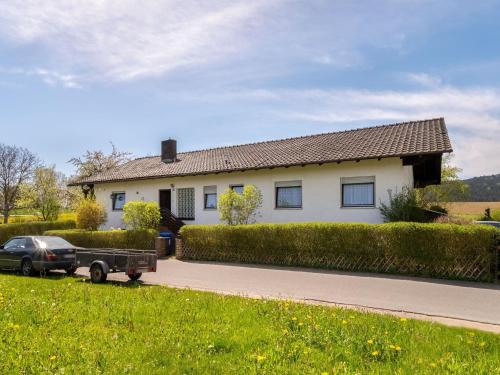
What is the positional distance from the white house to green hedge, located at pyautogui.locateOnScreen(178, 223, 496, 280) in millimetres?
3722

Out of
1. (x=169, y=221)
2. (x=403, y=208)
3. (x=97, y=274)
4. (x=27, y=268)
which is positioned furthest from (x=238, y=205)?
(x=27, y=268)

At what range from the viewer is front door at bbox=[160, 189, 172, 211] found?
24594 millimetres

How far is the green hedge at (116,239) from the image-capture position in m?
19.5

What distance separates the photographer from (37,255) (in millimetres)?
13273

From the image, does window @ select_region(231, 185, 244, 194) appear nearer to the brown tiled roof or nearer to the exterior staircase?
the brown tiled roof

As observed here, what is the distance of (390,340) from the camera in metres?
5.72

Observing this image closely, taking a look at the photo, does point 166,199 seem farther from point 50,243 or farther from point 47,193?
point 47,193

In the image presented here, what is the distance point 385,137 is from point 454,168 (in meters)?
25.1

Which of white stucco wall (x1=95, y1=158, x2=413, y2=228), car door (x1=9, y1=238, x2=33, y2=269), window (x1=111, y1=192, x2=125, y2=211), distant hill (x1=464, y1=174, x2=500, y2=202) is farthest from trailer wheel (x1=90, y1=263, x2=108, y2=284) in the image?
distant hill (x1=464, y1=174, x2=500, y2=202)

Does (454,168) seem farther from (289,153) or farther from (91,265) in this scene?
(91,265)

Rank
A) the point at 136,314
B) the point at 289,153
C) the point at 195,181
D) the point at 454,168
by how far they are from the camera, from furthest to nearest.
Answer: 1. the point at 454,168
2. the point at 195,181
3. the point at 289,153
4. the point at 136,314

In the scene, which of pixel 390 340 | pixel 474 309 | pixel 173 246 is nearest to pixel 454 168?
pixel 173 246

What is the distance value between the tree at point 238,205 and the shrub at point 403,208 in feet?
19.0

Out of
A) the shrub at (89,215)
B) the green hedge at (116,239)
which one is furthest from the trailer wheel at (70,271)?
the shrub at (89,215)
